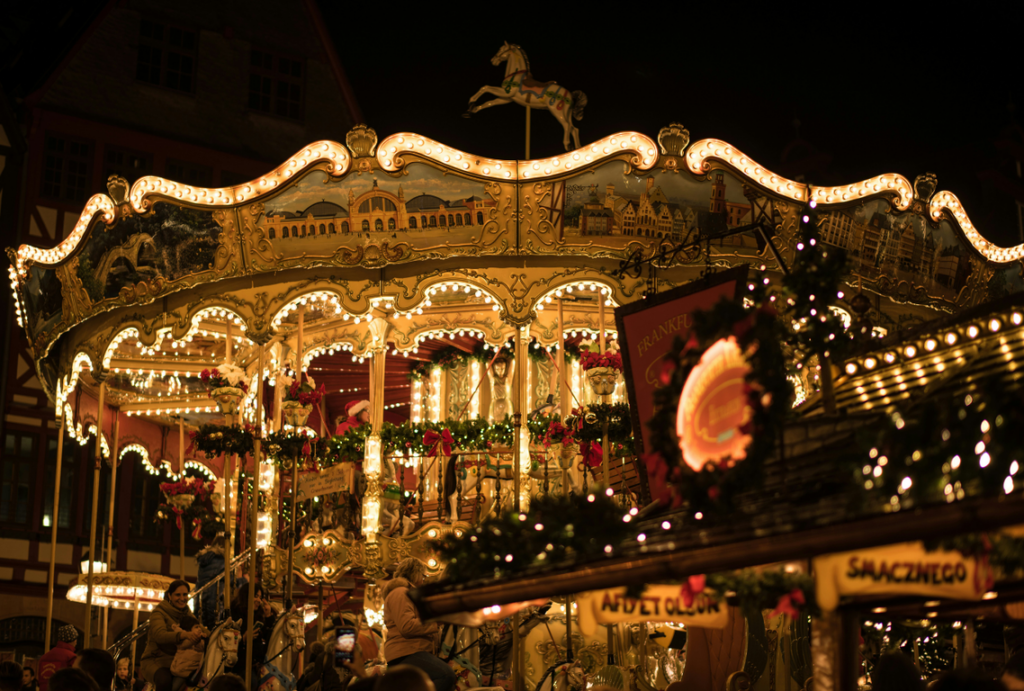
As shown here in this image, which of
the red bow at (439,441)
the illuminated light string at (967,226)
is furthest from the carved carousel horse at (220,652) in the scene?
the illuminated light string at (967,226)

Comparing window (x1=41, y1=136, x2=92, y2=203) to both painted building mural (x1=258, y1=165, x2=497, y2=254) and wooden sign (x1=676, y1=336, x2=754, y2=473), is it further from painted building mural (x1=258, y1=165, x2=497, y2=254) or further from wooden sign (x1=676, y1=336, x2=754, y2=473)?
wooden sign (x1=676, y1=336, x2=754, y2=473)

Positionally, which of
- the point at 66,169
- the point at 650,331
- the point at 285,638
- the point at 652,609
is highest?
the point at 66,169

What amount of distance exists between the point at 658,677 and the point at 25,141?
17.7 m

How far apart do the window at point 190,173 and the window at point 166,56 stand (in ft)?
6.15

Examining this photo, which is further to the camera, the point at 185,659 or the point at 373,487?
the point at 373,487

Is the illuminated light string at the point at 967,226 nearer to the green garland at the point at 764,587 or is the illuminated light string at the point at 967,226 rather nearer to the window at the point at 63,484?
the green garland at the point at 764,587

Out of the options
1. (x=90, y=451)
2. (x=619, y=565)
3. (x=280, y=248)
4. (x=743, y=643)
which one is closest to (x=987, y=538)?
(x=619, y=565)

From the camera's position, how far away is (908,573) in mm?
5195

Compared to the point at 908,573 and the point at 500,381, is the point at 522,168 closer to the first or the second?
the point at 500,381

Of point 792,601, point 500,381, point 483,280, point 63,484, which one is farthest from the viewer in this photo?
point 63,484

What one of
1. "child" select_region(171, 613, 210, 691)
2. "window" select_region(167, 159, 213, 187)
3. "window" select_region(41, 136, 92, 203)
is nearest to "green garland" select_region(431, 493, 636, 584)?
"child" select_region(171, 613, 210, 691)

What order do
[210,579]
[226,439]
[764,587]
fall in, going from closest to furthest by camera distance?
1. [764,587]
2. [226,439]
3. [210,579]

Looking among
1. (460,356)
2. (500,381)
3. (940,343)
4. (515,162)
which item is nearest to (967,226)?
(515,162)

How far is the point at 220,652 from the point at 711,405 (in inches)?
271
